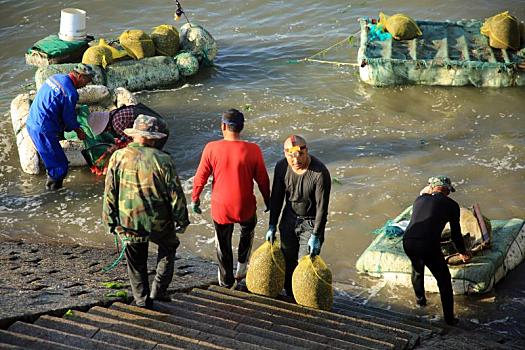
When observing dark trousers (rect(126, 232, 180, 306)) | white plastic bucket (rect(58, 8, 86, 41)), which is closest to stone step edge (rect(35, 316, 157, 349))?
dark trousers (rect(126, 232, 180, 306))

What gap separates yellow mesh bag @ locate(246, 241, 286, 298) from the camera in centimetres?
730

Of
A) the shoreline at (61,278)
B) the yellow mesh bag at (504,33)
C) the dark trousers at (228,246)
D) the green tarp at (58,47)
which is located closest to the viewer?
the shoreline at (61,278)

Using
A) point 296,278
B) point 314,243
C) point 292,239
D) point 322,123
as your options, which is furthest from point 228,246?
point 322,123

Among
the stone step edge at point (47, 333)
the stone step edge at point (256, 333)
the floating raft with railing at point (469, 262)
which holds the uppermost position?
the stone step edge at point (47, 333)

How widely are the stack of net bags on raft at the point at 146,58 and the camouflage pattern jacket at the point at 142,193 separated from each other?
848cm

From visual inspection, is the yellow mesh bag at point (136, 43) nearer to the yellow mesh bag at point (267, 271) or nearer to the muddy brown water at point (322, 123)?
the muddy brown water at point (322, 123)

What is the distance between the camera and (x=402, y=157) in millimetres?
12773

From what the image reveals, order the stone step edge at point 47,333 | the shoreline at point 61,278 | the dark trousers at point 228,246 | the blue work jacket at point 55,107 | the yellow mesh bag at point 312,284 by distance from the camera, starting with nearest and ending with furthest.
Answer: the stone step edge at point 47,333 < the shoreline at point 61,278 < the yellow mesh bag at point 312,284 < the dark trousers at point 228,246 < the blue work jacket at point 55,107

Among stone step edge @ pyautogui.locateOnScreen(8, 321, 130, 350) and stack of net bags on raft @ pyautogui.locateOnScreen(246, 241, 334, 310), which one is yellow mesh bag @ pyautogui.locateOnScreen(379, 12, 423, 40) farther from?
stone step edge @ pyautogui.locateOnScreen(8, 321, 130, 350)

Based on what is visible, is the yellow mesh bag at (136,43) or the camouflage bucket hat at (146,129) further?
the yellow mesh bag at (136,43)

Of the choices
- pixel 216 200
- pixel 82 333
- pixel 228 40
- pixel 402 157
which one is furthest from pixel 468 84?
pixel 82 333

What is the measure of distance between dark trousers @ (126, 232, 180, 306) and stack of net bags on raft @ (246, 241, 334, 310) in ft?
3.22

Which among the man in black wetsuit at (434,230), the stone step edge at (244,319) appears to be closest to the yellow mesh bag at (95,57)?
the man in black wetsuit at (434,230)

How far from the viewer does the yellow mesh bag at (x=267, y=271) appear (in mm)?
7301
